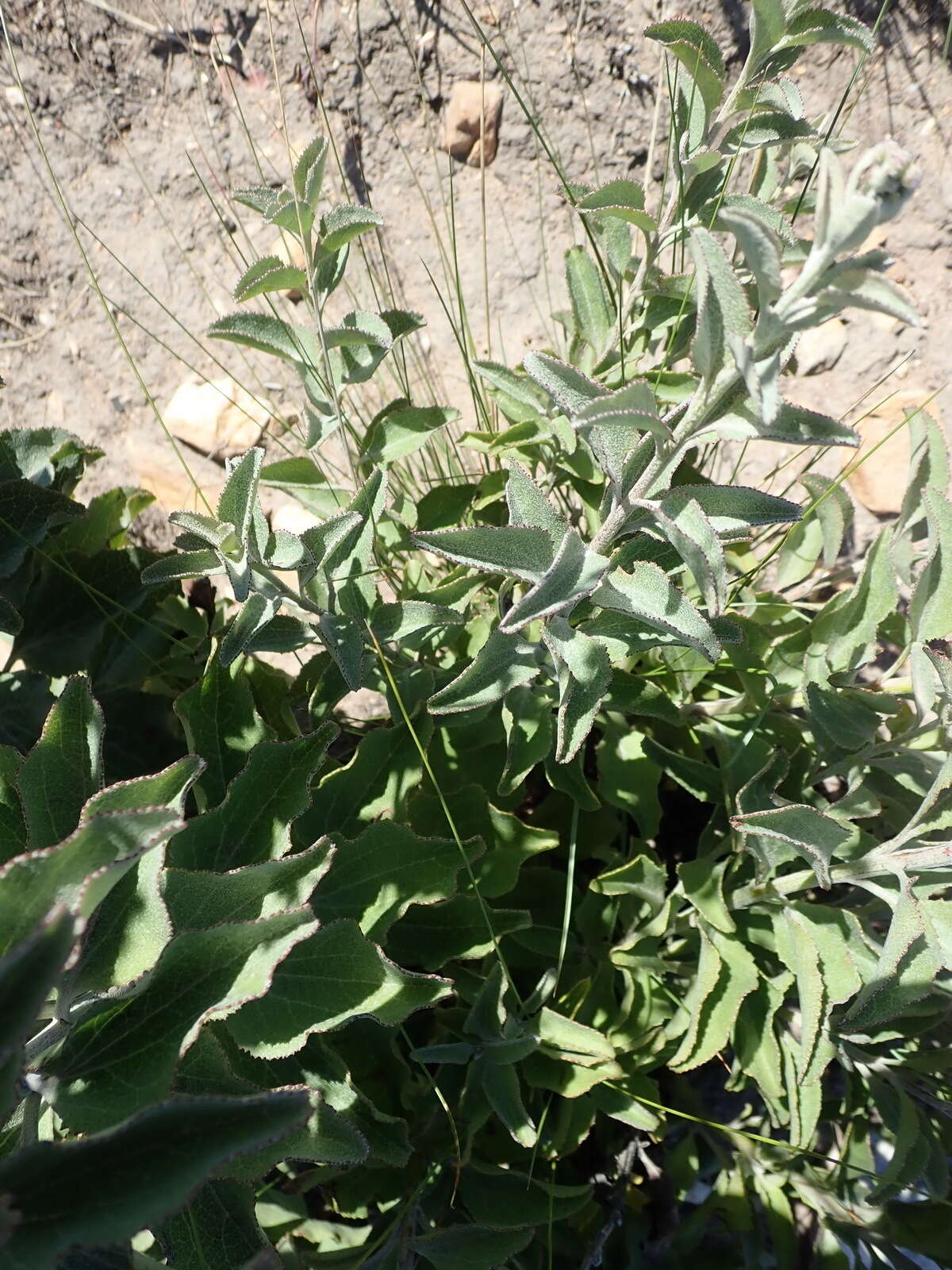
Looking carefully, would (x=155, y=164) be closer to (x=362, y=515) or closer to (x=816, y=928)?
(x=362, y=515)

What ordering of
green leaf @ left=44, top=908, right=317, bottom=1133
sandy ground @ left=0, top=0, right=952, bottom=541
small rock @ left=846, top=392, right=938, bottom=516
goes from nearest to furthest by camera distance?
green leaf @ left=44, top=908, right=317, bottom=1133 < small rock @ left=846, top=392, right=938, bottom=516 < sandy ground @ left=0, top=0, right=952, bottom=541

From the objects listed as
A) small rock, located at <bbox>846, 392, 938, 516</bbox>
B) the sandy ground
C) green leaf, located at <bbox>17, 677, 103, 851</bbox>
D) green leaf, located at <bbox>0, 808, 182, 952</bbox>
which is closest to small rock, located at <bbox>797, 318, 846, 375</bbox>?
the sandy ground

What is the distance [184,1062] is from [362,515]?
30.2 inches

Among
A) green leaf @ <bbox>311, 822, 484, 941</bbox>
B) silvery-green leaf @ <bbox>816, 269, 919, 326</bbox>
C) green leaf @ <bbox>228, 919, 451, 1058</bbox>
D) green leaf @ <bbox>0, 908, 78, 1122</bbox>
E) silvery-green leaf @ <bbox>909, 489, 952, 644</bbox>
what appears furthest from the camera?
green leaf @ <bbox>311, 822, 484, 941</bbox>

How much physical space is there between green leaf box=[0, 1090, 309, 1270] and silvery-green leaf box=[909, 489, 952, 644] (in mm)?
1111

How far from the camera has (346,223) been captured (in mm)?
1357

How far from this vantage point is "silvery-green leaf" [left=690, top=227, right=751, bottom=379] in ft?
2.82

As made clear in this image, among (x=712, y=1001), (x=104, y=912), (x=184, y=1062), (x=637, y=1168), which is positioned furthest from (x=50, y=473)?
(x=637, y=1168)

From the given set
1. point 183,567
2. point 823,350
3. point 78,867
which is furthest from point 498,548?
point 823,350

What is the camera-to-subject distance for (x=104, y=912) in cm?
105

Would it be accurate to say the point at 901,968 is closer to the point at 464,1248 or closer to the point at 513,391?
the point at 464,1248

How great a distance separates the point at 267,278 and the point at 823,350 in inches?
71.8

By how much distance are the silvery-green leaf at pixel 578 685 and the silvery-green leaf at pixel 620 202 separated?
0.65 m

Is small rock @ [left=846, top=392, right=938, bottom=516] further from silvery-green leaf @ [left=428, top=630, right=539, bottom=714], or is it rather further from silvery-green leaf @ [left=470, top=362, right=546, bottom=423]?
silvery-green leaf @ [left=428, top=630, right=539, bottom=714]
